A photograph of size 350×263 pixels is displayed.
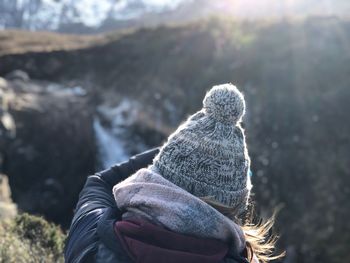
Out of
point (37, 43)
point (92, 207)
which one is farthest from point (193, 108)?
point (92, 207)

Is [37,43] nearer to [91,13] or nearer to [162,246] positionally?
[162,246]

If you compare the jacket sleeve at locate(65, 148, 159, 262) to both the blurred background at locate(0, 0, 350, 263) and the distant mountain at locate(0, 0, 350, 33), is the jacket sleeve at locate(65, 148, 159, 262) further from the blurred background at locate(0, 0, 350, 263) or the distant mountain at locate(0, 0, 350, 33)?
the distant mountain at locate(0, 0, 350, 33)

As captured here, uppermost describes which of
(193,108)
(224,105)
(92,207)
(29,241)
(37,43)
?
(224,105)

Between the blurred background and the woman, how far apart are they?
6335 mm

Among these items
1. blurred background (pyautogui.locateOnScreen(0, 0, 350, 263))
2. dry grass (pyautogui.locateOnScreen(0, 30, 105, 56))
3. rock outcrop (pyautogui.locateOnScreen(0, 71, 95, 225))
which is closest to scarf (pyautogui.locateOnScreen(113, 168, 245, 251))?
blurred background (pyautogui.locateOnScreen(0, 0, 350, 263))

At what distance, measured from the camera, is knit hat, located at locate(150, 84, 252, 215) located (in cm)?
179

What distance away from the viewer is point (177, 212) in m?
1.69

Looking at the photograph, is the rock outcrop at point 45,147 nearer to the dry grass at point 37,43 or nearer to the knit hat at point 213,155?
the dry grass at point 37,43

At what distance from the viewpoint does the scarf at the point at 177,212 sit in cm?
169

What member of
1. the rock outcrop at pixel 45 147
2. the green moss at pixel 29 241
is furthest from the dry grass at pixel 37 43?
the green moss at pixel 29 241

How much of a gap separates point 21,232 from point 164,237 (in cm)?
288

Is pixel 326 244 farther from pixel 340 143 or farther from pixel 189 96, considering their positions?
pixel 189 96

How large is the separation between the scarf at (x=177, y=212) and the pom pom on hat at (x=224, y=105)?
32 centimetres

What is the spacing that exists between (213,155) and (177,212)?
25 cm
